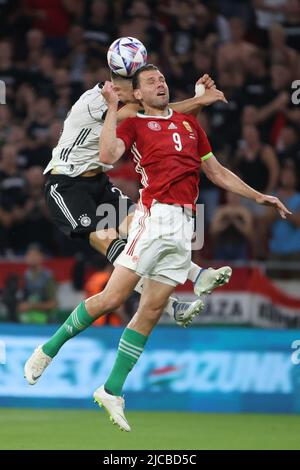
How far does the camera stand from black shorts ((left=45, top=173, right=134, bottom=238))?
33.7ft

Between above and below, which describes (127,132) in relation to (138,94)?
below

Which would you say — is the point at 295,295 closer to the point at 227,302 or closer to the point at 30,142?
the point at 227,302

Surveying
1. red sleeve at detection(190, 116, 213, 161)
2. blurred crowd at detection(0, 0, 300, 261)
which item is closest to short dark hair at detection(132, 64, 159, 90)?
red sleeve at detection(190, 116, 213, 161)

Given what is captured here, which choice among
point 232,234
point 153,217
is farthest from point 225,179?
point 232,234

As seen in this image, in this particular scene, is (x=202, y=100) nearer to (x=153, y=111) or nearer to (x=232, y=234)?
(x=153, y=111)

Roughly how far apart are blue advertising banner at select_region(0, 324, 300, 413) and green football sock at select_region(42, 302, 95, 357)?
10.4 feet

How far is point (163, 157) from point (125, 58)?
0.91 m

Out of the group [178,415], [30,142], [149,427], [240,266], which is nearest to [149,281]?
[149,427]

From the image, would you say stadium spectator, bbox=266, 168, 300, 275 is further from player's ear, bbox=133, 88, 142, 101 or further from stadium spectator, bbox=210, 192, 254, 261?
player's ear, bbox=133, 88, 142, 101

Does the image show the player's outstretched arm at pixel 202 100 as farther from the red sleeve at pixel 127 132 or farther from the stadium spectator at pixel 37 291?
the stadium spectator at pixel 37 291

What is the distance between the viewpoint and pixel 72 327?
32.3ft

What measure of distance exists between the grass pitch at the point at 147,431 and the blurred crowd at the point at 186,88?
3118 mm

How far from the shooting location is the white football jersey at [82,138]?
33.6 ft

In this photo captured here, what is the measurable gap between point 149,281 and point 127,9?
900 cm
